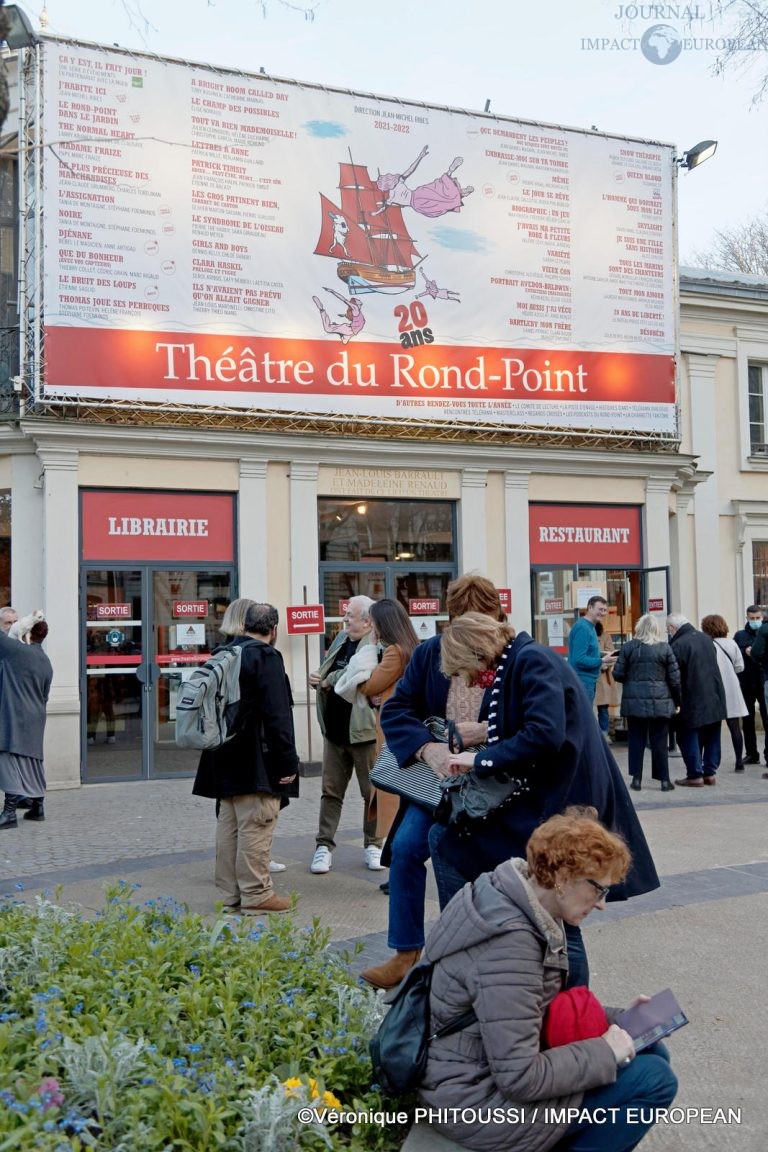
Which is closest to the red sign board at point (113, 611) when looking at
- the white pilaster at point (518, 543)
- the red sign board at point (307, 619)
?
the red sign board at point (307, 619)

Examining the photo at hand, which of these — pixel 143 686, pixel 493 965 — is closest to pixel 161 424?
pixel 143 686

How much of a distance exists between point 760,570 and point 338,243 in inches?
380

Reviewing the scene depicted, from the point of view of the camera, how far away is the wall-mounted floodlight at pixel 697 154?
55.8ft

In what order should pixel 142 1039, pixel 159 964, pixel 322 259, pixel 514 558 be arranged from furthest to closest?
pixel 514 558 < pixel 322 259 < pixel 159 964 < pixel 142 1039

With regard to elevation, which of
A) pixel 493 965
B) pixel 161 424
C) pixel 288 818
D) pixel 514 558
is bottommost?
pixel 288 818

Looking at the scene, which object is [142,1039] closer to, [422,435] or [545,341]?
[422,435]

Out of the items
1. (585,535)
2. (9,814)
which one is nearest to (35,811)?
(9,814)

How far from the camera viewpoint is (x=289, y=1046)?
364 cm

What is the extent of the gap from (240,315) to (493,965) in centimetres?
1214

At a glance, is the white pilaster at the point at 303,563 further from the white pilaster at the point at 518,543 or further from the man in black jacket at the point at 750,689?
the man in black jacket at the point at 750,689

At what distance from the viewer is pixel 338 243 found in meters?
14.8

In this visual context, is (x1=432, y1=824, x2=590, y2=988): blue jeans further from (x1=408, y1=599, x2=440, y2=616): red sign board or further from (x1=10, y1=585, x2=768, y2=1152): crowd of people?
(x1=408, y1=599, x2=440, y2=616): red sign board

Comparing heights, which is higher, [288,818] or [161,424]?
[161,424]

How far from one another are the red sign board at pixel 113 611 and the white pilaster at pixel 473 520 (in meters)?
4.60
